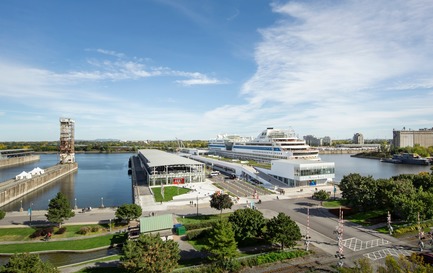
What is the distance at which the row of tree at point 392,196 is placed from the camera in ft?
111

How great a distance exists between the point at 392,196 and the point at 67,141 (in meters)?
125

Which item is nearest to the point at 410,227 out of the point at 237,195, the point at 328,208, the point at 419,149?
the point at 328,208

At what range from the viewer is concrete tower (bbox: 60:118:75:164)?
12380cm

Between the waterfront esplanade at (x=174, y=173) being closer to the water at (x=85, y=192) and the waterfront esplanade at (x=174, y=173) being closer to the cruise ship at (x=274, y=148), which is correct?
the water at (x=85, y=192)

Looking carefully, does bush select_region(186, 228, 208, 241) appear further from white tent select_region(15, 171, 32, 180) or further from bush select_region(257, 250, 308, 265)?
white tent select_region(15, 171, 32, 180)

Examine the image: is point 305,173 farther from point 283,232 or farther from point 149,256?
point 149,256

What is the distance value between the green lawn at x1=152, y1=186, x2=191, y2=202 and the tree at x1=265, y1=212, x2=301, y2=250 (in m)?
27.3

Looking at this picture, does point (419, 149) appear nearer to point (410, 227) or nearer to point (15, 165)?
point (410, 227)

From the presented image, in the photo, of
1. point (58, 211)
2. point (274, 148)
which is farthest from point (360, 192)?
point (274, 148)

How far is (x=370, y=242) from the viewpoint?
31.4 meters

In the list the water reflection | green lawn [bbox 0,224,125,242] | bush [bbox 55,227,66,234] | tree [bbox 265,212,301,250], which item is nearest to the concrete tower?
green lawn [bbox 0,224,125,242]

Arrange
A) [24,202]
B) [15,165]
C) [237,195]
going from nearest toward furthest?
[237,195] → [24,202] → [15,165]

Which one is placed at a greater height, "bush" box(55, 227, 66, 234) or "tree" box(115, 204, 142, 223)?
"tree" box(115, 204, 142, 223)

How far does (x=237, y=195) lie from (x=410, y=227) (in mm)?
29408
